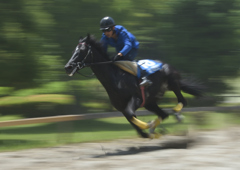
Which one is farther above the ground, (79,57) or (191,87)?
(79,57)

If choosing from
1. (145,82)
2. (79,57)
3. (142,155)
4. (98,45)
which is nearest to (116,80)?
(145,82)

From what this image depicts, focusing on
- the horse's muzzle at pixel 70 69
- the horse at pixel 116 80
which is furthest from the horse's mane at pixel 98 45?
the horse's muzzle at pixel 70 69

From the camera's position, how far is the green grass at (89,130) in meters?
8.58

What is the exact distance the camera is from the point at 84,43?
654 cm

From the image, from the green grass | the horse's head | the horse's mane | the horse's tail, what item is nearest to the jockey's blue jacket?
the horse's mane

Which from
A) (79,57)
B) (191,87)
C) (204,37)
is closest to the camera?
(79,57)

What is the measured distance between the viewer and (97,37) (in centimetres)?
1072

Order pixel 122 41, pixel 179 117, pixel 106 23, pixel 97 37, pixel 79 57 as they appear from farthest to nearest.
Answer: pixel 97 37 → pixel 179 117 → pixel 122 41 → pixel 106 23 → pixel 79 57

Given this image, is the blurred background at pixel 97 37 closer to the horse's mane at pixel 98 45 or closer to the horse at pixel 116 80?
the horse's mane at pixel 98 45

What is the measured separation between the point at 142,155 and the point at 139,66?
70.6 inches

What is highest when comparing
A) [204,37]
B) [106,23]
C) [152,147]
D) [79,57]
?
[106,23]

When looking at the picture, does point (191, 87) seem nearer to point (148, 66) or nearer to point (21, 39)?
point (148, 66)

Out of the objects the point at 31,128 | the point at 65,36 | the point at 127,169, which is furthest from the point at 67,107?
the point at 127,169

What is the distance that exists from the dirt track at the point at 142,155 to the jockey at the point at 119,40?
4.61 feet
